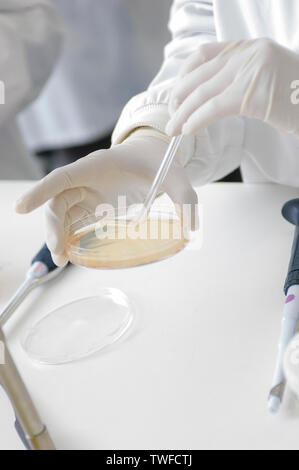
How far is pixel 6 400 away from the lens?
21.0 inches

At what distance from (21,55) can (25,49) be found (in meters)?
0.02

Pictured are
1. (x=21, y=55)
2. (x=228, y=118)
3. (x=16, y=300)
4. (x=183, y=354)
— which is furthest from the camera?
(x=21, y=55)

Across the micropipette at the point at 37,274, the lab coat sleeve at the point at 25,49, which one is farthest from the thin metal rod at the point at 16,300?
the lab coat sleeve at the point at 25,49

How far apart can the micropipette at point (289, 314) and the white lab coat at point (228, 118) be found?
0.13 metres

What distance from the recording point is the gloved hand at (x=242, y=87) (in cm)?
53

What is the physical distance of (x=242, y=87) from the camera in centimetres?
54

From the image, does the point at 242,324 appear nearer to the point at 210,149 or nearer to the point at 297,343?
the point at 297,343

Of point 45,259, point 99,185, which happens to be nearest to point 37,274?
point 45,259

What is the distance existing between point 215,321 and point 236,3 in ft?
1.55

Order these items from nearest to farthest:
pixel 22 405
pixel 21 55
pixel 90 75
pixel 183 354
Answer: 1. pixel 22 405
2. pixel 183 354
3. pixel 21 55
4. pixel 90 75

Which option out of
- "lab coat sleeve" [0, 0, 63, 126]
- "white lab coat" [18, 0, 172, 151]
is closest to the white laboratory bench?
"lab coat sleeve" [0, 0, 63, 126]

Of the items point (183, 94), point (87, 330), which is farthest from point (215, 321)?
point (183, 94)

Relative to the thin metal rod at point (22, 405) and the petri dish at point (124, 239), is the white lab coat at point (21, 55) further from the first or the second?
the thin metal rod at point (22, 405)

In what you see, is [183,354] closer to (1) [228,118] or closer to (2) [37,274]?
(2) [37,274]
